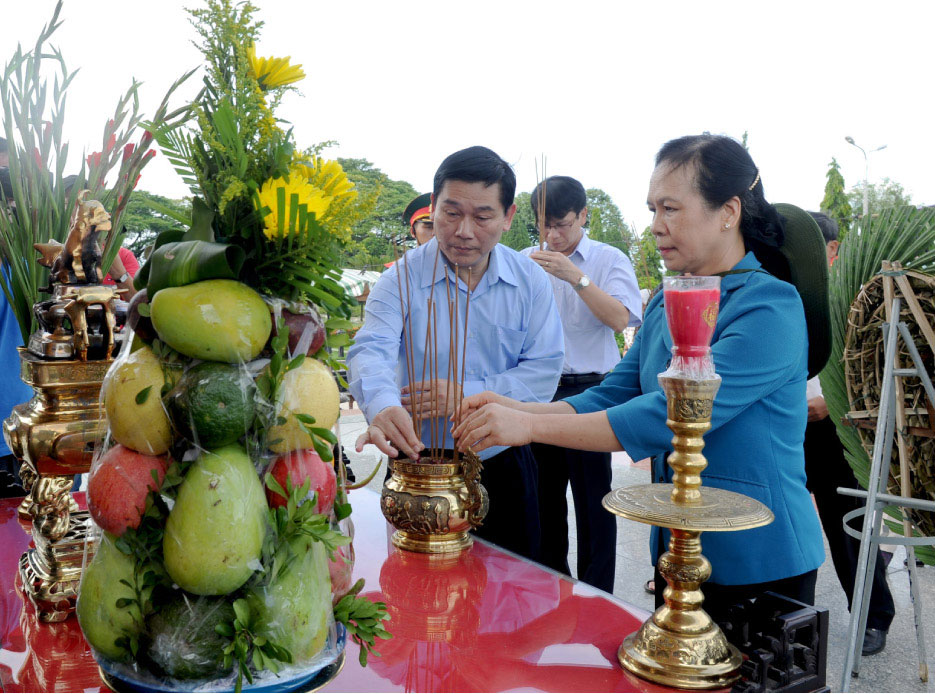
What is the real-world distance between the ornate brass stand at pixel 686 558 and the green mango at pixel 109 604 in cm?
63

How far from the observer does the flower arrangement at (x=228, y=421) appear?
28.2 inches

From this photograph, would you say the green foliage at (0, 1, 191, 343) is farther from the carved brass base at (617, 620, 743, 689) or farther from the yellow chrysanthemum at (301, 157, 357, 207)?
the carved brass base at (617, 620, 743, 689)

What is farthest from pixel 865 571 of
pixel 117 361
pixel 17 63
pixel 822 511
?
pixel 17 63

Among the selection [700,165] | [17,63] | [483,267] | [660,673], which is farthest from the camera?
[483,267]

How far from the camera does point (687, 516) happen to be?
968 mm

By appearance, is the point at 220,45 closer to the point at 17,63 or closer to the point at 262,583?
the point at 262,583

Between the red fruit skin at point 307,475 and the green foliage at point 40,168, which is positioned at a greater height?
the green foliage at point 40,168

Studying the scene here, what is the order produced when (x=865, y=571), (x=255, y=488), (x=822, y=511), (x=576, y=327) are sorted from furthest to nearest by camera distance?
(x=576, y=327) < (x=822, y=511) < (x=865, y=571) < (x=255, y=488)

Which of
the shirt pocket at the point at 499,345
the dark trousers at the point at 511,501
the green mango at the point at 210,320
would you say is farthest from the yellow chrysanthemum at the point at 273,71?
the shirt pocket at the point at 499,345

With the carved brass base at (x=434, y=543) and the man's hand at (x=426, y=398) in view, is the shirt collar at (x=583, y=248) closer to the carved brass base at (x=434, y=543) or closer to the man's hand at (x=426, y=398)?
the man's hand at (x=426, y=398)

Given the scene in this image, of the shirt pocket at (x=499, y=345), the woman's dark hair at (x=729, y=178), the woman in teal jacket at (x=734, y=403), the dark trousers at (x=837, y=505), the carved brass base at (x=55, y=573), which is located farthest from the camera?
the dark trousers at (x=837, y=505)

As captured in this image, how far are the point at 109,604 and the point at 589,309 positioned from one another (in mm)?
3356

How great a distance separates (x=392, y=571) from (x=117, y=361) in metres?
0.76

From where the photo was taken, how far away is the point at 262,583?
74 cm
